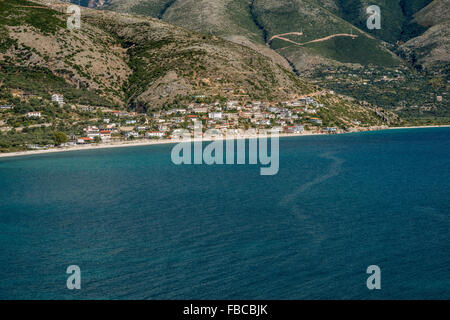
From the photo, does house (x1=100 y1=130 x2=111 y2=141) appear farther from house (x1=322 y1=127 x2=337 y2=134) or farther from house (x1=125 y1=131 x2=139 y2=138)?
house (x1=322 y1=127 x2=337 y2=134)

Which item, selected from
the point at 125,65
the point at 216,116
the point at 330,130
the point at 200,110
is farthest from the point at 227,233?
the point at 125,65

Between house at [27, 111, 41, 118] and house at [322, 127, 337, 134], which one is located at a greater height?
house at [27, 111, 41, 118]

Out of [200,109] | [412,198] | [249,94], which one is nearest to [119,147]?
[200,109]

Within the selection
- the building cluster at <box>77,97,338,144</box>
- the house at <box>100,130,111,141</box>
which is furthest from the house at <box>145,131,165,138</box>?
the house at <box>100,130,111,141</box>

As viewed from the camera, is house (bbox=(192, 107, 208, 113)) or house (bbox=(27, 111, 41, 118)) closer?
house (bbox=(27, 111, 41, 118))

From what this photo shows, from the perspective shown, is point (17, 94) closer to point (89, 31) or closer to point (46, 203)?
point (89, 31)

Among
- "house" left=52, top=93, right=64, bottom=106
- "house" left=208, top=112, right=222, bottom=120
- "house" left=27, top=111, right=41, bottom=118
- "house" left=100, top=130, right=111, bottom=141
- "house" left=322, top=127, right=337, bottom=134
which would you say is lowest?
"house" left=100, top=130, right=111, bottom=141

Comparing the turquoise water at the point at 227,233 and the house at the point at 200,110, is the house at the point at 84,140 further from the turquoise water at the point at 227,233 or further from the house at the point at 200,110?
the turquoise water at the point at 227,233
